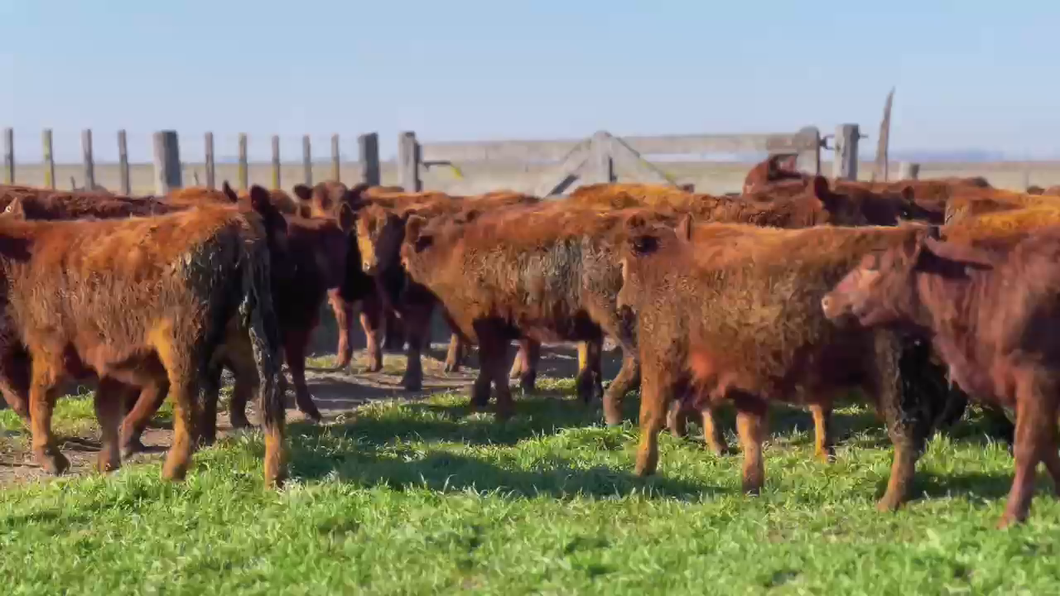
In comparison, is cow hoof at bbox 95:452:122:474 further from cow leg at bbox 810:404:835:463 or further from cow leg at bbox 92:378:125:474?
cow leg at bbox 810:404:835:463

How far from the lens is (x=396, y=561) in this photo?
18.2 feet

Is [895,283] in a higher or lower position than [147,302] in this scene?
higher

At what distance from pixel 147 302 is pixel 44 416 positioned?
143 centimetres

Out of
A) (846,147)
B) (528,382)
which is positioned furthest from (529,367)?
(846,147)

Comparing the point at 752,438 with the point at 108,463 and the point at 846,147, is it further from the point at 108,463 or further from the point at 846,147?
the point at 846,147

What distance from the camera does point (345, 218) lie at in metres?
12.4

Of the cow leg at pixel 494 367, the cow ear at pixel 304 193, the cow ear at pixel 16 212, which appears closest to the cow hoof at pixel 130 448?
the cow ear at pixel 16 212

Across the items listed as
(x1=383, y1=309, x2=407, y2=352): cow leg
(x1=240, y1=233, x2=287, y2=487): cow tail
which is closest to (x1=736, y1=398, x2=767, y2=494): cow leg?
(x1=240, y1=233, x2=287, y2=487): cow tail

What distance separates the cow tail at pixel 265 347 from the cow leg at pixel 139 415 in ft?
4.14

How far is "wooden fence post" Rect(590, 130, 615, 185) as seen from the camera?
18062 millimetres

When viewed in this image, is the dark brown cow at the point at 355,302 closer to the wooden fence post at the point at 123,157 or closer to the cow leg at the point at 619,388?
the cow leg at the point at 619,388

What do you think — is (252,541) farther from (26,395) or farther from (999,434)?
(999,434)

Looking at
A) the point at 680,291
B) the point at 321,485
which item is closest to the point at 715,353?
the point at 680,291

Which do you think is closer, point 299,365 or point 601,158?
point 299,365
